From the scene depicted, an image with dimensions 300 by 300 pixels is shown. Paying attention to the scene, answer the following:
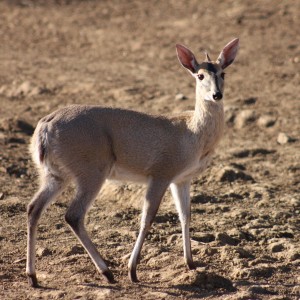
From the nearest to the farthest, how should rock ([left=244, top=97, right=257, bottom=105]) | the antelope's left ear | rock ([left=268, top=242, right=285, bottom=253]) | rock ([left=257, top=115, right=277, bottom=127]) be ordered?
rock ([left=268, top=242, right=285, bottom=253]) < the antelope's left ear < rock ([left=257, top=115, right=277, bottom=127]) < rock ([left=244, top=97, right=257, bottom=105])

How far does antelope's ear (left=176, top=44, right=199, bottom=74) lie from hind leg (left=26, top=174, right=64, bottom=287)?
2.20 m

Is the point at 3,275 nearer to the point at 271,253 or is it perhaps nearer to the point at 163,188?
the point at 163,188

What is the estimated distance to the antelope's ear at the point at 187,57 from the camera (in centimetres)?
1016

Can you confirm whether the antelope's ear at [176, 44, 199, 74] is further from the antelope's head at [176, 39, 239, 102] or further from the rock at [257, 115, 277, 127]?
the rock at [257, 115, 277, 127]

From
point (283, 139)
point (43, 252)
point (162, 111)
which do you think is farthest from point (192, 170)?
point (162, 111)

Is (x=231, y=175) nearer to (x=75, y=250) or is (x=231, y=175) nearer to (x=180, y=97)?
(x=75, y=250)

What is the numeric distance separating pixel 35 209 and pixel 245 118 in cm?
706

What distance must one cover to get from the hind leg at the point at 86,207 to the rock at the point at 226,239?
5.99 feet

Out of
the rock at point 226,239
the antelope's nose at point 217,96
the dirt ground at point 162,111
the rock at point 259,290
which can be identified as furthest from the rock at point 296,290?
the antelope's nose at point 217,96

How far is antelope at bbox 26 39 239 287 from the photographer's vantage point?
9039 millimetres

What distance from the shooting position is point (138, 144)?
9.51m

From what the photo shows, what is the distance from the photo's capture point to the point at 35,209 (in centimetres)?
905

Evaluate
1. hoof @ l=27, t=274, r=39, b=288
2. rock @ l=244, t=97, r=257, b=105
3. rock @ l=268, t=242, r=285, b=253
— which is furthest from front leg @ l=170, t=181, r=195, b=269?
rock @ l=244, t=97, r=257, b=105

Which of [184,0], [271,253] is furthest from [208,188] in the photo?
[184,0]
